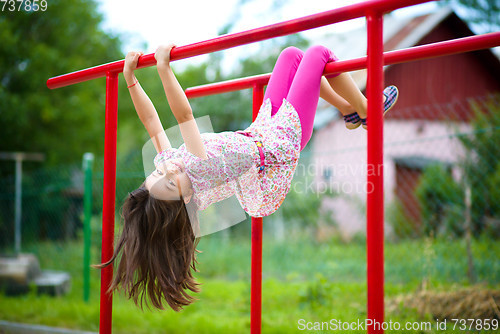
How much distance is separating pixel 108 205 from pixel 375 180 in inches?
43.5

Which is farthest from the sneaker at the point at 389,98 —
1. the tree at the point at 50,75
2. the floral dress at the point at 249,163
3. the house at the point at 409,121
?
the tree at the point at 50,75

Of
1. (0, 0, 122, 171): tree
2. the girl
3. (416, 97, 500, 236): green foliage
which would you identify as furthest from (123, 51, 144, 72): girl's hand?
(0, 0, 122, 171): tree

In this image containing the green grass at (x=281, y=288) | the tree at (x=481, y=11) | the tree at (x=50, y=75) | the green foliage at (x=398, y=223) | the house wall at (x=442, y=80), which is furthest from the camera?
the tree at (x=481, y=11)

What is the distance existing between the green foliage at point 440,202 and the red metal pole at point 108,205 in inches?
151

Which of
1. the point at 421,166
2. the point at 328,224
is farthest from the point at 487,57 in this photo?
the point at 328,224

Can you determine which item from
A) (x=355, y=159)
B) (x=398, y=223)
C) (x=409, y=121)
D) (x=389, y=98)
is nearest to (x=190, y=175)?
(x=389, y=98)

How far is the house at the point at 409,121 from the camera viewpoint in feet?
21.3

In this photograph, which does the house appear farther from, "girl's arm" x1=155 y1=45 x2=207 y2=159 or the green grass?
"girl's arm" x1=155 y1=45 x2=207 y2=159

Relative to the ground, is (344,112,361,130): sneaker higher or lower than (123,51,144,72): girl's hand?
lower

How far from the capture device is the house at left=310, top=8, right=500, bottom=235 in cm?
648

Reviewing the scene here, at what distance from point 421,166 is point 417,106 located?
1144mm

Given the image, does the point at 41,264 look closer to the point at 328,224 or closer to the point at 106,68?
the point at 328,224

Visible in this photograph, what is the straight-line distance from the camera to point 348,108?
1856 millimetres

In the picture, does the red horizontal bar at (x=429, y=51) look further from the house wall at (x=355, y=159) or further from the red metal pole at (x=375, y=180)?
the house wall at (x=355, y=159)
